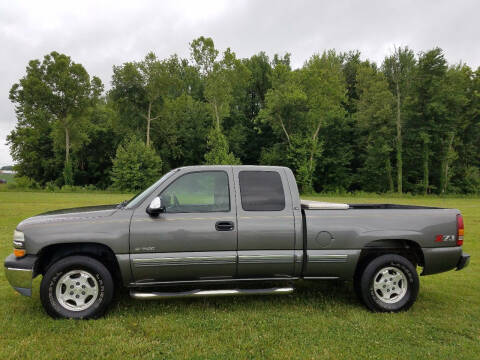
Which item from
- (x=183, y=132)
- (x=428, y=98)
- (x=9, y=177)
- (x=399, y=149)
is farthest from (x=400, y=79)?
(x=9, y=177)

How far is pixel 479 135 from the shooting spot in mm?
43375

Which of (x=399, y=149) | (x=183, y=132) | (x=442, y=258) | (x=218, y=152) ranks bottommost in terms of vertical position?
(x=442, y=258)

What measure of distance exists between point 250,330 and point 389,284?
2.10 metres

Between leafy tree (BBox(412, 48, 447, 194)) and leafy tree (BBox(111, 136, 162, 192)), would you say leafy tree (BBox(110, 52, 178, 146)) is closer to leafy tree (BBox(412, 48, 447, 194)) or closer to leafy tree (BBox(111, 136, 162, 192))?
leafy tree (BBox(111, 136, 162, 192))

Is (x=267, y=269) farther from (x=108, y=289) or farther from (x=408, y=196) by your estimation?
(x=408, y=196)

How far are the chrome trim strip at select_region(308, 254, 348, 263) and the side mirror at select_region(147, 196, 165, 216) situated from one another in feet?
6.66

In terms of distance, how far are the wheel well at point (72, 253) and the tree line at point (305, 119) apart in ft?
117

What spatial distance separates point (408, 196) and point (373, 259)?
34774 millimetres

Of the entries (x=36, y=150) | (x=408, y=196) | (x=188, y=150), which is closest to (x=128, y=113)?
(x=188, y=150)

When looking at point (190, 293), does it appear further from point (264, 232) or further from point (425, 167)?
point (425, 167)

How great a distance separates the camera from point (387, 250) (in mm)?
5027

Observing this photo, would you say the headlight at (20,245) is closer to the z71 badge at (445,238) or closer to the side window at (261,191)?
the side window at (261,191)

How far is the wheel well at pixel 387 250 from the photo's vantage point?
16.1 ft

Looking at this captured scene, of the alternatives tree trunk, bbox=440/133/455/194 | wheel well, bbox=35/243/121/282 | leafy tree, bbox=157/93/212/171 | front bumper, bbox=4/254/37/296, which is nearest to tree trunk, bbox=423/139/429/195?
tree trunk, bbox=440/133/455/194
